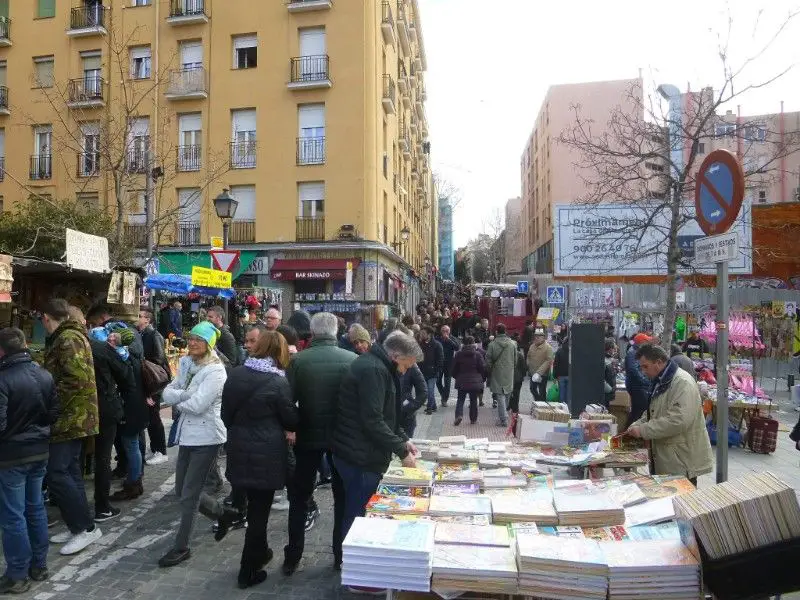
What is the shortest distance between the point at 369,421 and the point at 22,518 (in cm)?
250

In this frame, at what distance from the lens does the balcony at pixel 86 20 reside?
25172 millimetres

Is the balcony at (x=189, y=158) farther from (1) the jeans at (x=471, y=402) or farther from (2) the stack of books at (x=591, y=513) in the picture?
(2) the stack of books at (x=591, y=513)

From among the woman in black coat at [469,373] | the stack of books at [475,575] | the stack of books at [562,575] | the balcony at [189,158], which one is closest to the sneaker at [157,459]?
the woman in black coat at [469,373]

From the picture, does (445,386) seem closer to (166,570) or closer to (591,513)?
(166,570)

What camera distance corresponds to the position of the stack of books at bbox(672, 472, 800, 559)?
2.59m

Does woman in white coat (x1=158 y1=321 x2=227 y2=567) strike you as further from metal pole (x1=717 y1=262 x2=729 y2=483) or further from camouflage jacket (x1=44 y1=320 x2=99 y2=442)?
metal pole (x1=717 y1=262 x2=729 y2=483)

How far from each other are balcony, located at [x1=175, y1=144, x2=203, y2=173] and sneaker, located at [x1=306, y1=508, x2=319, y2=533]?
2218cm

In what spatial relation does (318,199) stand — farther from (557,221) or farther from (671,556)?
(671,556)

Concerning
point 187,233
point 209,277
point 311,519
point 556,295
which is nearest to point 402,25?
point 187,233

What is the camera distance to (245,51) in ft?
82.1

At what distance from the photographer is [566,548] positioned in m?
2.78

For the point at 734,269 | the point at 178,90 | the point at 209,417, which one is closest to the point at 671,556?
the point at 209,417

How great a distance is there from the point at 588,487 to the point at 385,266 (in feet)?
75.8

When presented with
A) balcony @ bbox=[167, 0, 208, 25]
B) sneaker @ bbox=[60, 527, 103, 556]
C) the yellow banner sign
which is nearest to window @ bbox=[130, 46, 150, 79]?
balcony @ bbox=[167, 0, 208, 25]
